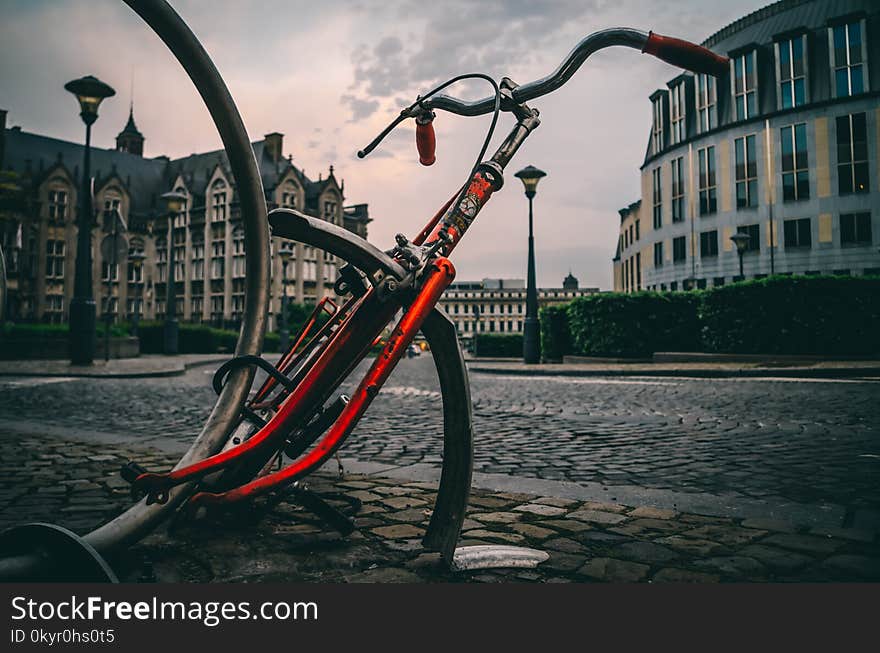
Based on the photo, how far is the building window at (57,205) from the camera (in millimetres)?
60312

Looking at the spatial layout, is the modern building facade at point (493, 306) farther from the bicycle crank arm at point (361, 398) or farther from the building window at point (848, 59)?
the bicycle crank arm at point (361, 398)

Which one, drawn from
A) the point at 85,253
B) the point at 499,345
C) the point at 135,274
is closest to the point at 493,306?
the point at 135,274

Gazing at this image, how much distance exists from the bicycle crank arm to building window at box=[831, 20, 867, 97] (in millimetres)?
41127

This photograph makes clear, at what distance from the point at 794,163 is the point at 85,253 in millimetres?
35886

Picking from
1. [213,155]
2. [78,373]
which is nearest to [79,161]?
[213,155]

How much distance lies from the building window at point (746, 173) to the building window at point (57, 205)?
56.3 meters

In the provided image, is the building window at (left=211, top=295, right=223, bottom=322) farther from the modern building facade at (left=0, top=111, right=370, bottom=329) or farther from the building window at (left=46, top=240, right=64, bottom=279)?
the building window at (left=46, top=240, right=64, bottom=279)

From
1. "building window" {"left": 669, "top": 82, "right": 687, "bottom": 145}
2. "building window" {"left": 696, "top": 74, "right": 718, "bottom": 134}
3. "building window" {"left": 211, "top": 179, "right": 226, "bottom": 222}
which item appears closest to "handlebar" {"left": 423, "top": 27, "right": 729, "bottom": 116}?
"building window" {"left": 696, "top": 74, "right": 718, "bottom": 134}

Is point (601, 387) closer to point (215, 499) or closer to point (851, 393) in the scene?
point (851, 393)

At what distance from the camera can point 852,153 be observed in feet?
116

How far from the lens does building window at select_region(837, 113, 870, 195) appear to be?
34875 millimetres

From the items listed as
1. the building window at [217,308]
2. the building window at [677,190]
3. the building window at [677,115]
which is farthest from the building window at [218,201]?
the building window at [677,190]

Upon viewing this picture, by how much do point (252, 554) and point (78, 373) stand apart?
44.0 ft

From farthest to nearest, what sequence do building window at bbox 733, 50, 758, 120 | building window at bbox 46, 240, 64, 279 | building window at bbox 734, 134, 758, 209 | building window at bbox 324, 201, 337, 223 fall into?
building window at bbox 324, 201, 337, 223 → building window at bbox 46, 240, 64, 279 → building window at bbox 734, 134, 758, 209 → building window at bbox 733, 50, 758, 120
